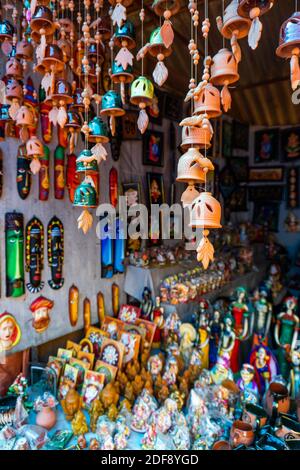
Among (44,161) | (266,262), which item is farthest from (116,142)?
(266,262)

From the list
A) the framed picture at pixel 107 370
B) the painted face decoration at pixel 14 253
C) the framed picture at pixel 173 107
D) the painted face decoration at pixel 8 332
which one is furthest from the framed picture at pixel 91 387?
the framed picture at pixel 173 107

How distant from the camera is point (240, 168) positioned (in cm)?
523

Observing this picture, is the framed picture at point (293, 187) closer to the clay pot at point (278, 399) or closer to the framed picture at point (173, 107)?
the framed picture at point (173, 107)

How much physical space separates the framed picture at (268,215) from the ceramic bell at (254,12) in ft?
16.0

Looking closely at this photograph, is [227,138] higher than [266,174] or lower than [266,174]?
higher

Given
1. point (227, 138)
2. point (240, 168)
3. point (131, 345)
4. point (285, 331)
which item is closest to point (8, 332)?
point (131, 345)

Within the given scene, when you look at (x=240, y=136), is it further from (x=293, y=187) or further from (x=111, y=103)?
(x=111, y=103)

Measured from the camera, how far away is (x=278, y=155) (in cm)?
519

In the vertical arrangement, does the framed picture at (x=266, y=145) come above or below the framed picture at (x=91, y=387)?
above

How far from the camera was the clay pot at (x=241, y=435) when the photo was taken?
1332mm

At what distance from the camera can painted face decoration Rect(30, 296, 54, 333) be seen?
80.0 inches

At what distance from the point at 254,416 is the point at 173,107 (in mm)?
3036

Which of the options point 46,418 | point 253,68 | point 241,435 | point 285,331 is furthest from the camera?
point 253,68
